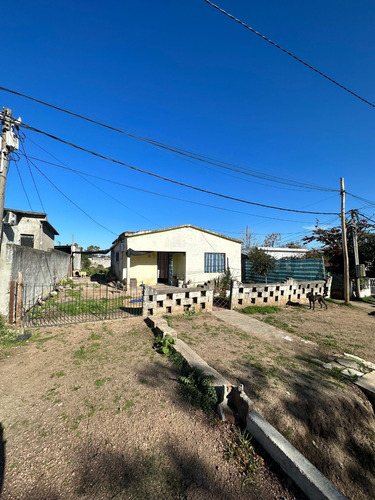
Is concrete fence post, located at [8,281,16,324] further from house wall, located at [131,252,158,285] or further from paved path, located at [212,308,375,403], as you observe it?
house wall, located at [131,252,158,285]

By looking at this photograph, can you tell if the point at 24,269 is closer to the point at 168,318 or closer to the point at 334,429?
the point at 168,318

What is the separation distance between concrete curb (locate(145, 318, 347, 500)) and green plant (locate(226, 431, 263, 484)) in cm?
12

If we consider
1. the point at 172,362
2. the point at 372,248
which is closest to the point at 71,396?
the point at 172,362

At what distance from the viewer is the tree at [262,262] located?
14.8 metres

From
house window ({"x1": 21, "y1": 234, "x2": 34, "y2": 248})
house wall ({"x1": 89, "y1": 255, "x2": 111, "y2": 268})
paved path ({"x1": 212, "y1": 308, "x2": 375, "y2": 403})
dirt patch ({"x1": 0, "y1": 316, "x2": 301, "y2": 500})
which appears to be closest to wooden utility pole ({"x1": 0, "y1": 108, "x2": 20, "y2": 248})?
dirt patch ({"x1": 0, "y1": 316, "x2": 301, "y2": 500})

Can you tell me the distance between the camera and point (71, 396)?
3021mm

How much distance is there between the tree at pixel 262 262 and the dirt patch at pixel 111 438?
40.4 ft

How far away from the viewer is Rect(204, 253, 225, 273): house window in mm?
14805

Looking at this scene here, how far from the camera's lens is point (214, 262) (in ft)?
49.3

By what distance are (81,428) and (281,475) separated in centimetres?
227

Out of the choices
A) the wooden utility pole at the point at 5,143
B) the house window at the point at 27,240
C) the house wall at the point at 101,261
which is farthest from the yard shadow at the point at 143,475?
the house wall at the point at 101,261

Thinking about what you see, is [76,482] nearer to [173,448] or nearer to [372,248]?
[173,448]

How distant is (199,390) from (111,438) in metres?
1.32

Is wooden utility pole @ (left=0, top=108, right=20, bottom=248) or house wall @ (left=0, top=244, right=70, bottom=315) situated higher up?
wooden utility pole @ (left=0, top=108, right=20, bottom=248)
